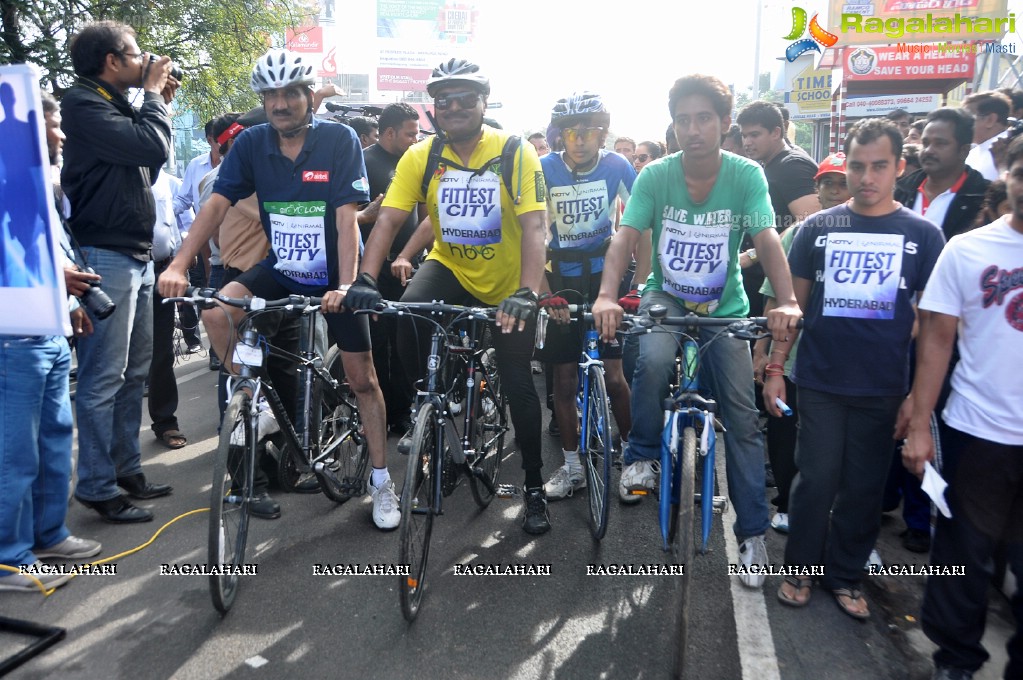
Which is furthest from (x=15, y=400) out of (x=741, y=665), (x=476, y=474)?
(x=741, y=665)

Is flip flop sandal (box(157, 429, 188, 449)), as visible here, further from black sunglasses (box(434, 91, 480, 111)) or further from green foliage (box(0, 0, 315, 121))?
green foliage (box(0, 0, 315, 121))

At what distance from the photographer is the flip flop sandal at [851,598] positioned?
359 cm

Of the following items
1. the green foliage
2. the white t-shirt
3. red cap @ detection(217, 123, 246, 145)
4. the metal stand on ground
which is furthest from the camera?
the green foliage

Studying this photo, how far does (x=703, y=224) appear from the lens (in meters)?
3.99

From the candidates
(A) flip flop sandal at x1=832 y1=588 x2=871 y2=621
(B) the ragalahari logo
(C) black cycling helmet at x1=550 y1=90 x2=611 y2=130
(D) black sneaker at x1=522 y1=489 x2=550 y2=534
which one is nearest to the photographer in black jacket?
(D) black sneaker at x1=522 y1=489 x2=550 y2=534

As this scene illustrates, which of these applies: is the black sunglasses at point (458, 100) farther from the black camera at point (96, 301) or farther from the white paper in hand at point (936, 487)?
the white paper in hand at point (936, 487)

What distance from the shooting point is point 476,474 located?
14.6 feet

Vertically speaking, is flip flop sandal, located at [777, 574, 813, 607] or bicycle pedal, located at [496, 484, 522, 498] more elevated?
bicycle pedal, located at [496, 484, 522, 498]

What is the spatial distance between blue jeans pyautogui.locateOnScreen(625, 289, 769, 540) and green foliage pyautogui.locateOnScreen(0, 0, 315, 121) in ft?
43.5

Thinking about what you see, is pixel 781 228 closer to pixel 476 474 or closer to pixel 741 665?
pixel 476 474

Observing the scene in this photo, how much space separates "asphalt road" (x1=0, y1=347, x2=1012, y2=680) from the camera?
10.5 feet

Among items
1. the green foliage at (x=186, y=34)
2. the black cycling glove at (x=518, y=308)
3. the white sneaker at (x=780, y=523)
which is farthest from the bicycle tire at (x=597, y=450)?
the green foliage at (x=186, y=34)

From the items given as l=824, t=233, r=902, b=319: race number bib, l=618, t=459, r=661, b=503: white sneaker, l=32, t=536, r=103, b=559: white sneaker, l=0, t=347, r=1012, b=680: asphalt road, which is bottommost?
l=0, t=347, r=1012, b=680: asphalt road

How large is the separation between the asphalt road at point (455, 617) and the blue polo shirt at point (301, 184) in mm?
1589
